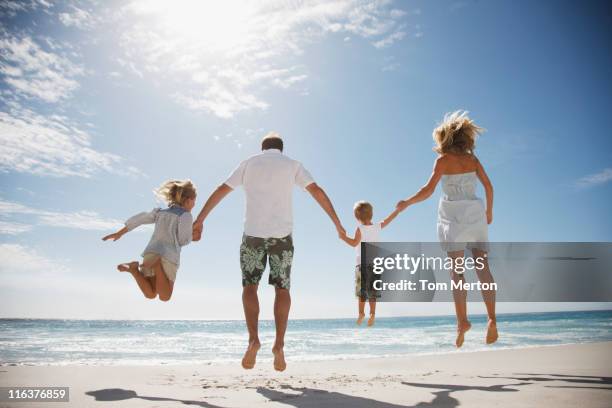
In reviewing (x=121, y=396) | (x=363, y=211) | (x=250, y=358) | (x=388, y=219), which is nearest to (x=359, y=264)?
(x=363, y=211)

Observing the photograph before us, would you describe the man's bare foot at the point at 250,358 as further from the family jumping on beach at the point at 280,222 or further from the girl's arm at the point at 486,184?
the girl's arm at the point at 486,184

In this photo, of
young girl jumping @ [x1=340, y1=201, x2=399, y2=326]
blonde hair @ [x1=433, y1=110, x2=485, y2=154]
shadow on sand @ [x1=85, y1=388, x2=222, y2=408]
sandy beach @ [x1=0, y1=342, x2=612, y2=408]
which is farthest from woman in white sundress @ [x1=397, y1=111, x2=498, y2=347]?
shadow on sand @ [x1=85, y1=388, x2=222, y2=408]

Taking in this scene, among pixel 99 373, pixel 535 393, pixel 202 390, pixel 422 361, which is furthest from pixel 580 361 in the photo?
pixel 99 373

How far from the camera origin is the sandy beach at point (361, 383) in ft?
20.5

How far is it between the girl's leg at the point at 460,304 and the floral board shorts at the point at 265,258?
1779mm

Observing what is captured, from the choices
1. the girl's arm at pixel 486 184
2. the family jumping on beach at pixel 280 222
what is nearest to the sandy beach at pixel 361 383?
the family jumping on beach at pixel 280 222

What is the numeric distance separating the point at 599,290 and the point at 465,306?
286 inches

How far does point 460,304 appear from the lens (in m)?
4.89

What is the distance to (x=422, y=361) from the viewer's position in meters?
12.8

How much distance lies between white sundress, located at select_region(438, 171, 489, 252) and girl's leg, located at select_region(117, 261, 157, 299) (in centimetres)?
340

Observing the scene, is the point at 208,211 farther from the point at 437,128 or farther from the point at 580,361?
the point at 580,361

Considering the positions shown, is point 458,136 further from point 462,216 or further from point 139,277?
point 139,277

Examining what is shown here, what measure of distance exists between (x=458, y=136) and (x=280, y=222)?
2156 millimetres

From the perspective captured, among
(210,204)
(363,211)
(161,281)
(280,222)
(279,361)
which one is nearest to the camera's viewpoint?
(279,361)
